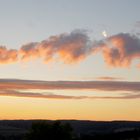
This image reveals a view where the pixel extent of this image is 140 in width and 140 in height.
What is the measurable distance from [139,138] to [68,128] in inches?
1887

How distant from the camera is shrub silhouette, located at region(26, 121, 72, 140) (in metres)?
108

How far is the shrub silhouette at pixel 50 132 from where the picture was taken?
355 ft

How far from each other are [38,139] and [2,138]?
93679 mm

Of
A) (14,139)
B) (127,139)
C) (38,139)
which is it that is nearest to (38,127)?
(38,139)

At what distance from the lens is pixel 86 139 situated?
13650 cm

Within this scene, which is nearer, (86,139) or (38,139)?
(38,139)

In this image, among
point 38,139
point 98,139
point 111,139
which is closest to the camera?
point 38,139

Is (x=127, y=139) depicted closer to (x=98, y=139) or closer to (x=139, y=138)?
(x=139, y=138)

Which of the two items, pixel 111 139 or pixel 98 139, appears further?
pixel 111 139

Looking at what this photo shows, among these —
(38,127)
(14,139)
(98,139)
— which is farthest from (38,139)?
(14,139)

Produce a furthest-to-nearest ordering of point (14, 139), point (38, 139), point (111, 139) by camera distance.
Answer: point (14, 139), point (111, 139), point (38, 139)

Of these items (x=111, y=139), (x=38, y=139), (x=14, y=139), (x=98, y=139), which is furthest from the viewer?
(x=14, y=139)

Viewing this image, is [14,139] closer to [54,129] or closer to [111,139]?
[111,139]

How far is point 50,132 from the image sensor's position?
109m
